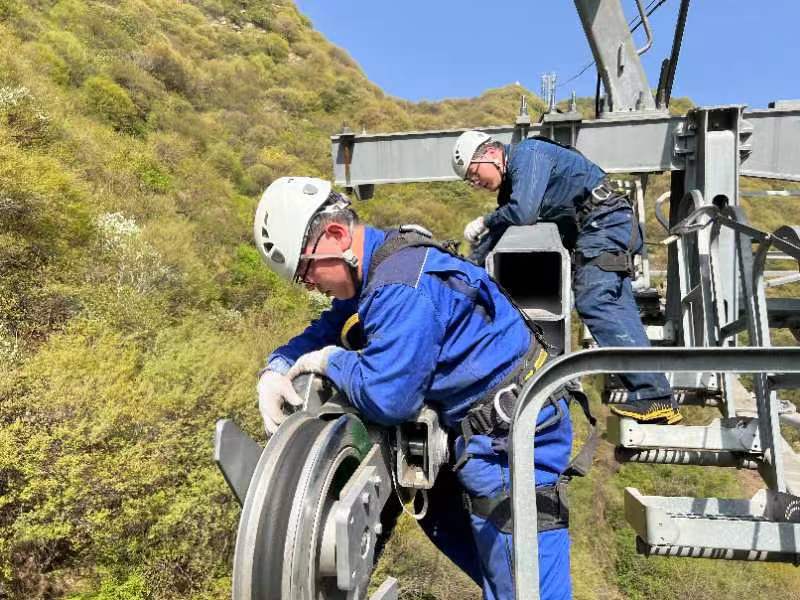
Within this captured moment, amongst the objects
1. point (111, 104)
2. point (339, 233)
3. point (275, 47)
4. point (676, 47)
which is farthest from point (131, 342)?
point (275, 47)

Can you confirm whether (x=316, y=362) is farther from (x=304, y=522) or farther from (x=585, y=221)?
(x=585, y=221)

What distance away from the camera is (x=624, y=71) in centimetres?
529

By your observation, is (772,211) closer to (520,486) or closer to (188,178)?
(188,178)

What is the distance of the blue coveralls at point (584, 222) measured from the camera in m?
3.21

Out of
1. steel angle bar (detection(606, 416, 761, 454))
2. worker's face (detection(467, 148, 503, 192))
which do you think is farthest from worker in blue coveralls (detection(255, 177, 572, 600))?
worker's face (detection(467, 148, 503, 192))

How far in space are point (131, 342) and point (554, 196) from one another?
435 cm

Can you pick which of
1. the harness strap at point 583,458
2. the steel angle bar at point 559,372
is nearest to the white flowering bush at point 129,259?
the harness strap at point 583,458

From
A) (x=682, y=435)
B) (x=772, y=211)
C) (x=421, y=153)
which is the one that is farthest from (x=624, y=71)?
(x=772, y=211)

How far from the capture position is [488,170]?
3410 millimetres

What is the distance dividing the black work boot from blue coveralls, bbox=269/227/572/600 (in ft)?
3.94

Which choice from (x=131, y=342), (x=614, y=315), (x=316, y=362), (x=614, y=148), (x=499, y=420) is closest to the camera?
(x=316, y=362)

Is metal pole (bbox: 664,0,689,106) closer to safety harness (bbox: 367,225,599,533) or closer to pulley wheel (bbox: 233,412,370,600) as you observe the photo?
safety harness (bbox: 367,225,599,533)

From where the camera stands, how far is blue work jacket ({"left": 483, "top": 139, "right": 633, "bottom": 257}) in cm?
329

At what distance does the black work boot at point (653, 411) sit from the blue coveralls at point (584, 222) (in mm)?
35
